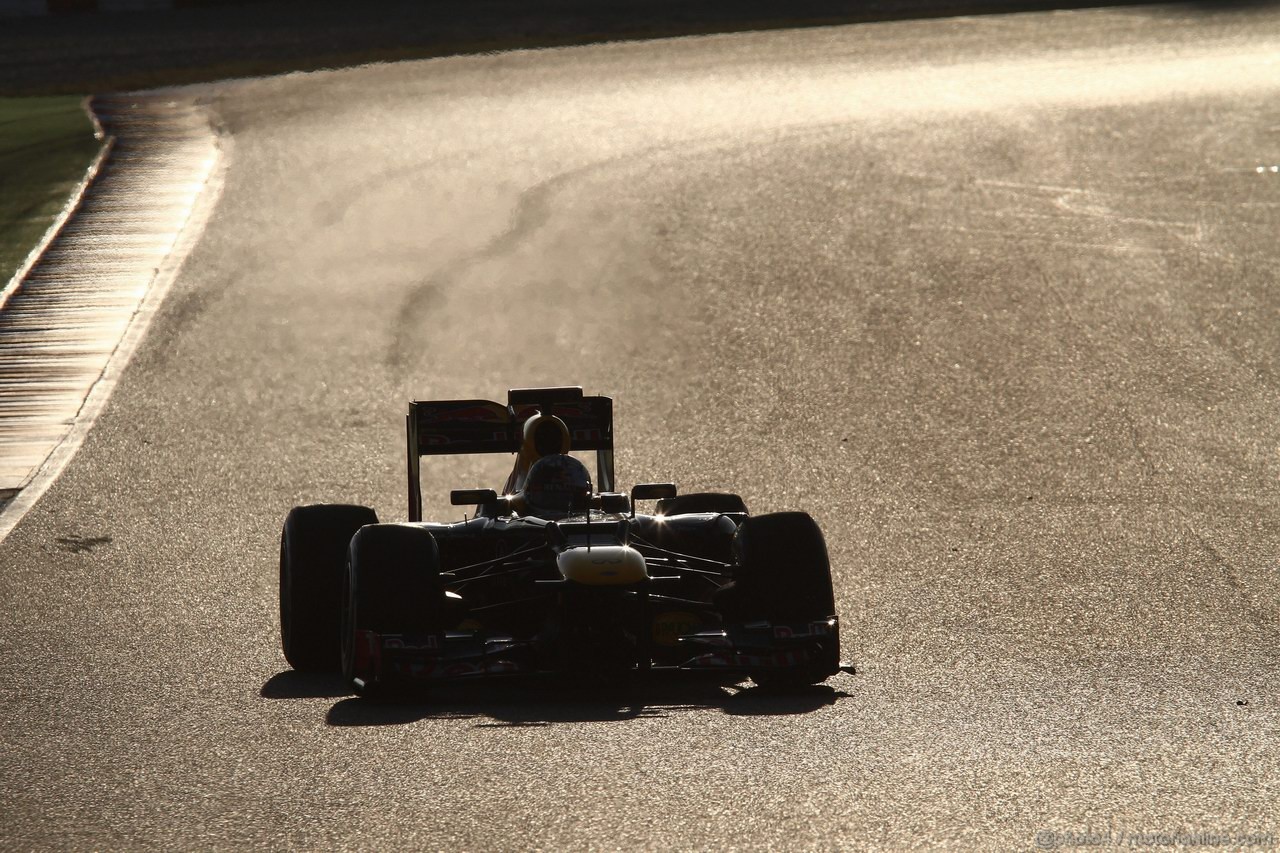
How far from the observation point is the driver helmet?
31.7 ft

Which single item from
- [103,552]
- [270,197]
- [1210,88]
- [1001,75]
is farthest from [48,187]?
[1210,88]

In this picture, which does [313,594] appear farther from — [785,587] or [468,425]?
[785,587]

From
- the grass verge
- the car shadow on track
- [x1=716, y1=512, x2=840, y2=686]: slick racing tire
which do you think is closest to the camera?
the car shadow on track

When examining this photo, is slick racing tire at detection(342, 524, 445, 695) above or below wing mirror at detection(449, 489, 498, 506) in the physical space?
below

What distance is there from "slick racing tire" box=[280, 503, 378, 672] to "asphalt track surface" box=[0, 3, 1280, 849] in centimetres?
16

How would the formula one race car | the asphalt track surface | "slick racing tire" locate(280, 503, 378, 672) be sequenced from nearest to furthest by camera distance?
1. the asphalt track surface
2. the formula one race car
3. "slick racing tire" locate(280, 503, 378, 672)

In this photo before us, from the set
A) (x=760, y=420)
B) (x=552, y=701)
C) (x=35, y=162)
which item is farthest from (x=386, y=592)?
(x=35, y=162)

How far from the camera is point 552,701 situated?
8.11m

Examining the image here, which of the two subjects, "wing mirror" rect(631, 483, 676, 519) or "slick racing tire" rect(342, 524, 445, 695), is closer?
"slick racing tire" rect(342, 524, 445, 695)

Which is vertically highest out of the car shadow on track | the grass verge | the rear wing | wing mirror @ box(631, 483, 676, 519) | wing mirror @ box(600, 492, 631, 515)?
the grass verge

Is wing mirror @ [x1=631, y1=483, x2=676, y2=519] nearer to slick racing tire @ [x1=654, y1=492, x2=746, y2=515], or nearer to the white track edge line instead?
slick racing tire @ [x1=654, y1=492, x2=746, y2=515]

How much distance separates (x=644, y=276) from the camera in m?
18.9

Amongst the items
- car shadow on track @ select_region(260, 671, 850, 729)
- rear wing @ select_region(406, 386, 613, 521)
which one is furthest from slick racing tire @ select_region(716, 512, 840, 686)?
rear wing @ select_region(406, 386, 613, 521)

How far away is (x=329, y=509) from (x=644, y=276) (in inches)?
387
